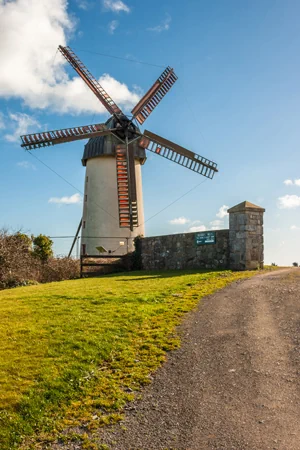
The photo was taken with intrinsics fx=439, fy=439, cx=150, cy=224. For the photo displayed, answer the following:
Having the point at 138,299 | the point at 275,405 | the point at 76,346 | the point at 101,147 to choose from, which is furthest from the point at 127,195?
the point at 275,405

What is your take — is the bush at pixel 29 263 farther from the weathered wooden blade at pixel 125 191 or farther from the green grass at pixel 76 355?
the green grass at pixel 76 355

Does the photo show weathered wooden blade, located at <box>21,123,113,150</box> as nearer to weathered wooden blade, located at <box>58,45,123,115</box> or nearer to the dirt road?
weathered wooden blade, located at <box>58,45,123,115</box>

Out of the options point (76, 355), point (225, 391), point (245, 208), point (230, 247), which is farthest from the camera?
point (230, 247)

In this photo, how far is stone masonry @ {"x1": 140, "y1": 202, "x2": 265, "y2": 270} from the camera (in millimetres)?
17594

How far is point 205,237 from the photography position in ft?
63.0

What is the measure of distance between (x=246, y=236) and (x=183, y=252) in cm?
382

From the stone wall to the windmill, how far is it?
247cm

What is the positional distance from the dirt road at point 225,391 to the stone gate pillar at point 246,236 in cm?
705

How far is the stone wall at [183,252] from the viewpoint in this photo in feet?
61.0

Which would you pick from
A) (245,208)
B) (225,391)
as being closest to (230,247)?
(245,208)

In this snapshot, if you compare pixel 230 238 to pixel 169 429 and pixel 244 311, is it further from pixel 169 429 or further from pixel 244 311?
pixel 169 429

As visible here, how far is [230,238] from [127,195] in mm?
8155

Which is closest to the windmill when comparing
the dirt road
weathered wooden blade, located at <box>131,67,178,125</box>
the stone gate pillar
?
weathered wooden blade, located at <box>131,67,178,125</box>

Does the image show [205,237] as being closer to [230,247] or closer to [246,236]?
[230,247]
